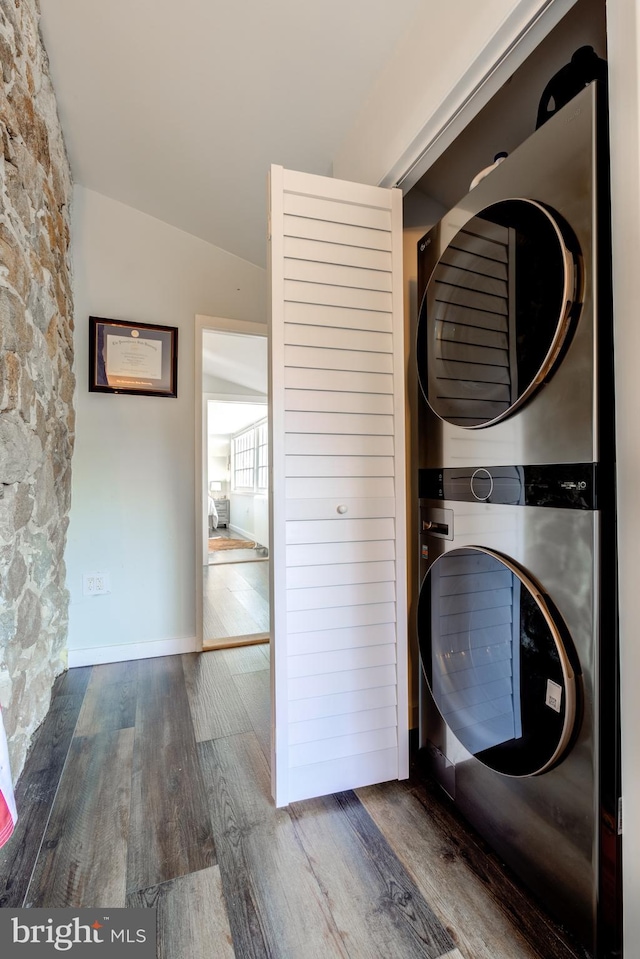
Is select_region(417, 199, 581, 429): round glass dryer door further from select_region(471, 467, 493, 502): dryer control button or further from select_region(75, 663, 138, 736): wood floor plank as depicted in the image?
select_region(75, 663, 138, 736): wood floor plank

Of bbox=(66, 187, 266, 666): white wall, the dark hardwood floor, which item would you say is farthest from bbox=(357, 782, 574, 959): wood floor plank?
bbox=(66, 187, 266, 666): white wall

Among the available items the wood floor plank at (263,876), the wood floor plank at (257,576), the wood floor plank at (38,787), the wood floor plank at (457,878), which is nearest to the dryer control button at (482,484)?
the wood floor plank at (457,878)

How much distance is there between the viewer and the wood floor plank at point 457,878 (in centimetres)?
89

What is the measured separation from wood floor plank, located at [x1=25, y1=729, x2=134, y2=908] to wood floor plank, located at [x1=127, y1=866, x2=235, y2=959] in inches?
3.4

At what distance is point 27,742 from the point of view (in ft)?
5.06

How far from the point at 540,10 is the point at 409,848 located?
6.43 feet

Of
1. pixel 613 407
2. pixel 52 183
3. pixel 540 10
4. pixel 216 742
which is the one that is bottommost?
pixel 216 742

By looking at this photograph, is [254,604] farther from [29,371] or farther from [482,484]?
[482,484]

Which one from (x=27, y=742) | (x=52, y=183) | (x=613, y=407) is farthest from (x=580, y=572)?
(x=52, y=183)

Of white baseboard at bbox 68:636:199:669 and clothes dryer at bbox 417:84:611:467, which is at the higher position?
clothes dryer at bbox 417:84:611:467

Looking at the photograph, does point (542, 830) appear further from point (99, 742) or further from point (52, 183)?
point (52, 183)

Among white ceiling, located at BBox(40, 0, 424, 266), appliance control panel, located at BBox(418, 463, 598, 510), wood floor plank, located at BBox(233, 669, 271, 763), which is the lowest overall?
wood floor plank, located at BBox(233, 669, 271, 763)
